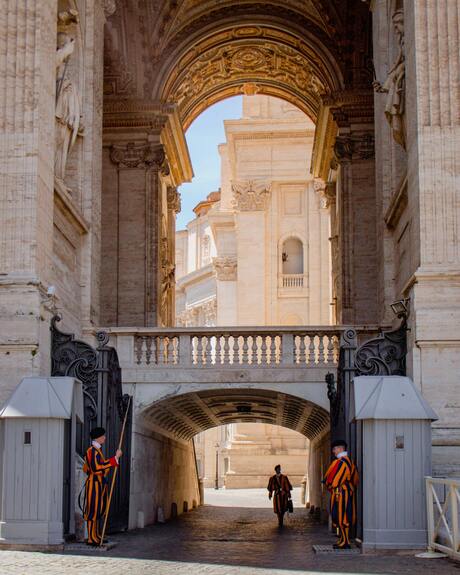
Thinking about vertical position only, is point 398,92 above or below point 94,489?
above

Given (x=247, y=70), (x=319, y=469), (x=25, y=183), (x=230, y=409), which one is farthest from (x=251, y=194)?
(x=25, y=183)

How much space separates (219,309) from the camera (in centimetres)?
6381

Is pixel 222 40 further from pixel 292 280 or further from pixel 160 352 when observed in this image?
pixel 292 280

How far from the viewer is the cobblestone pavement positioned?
41.9ft

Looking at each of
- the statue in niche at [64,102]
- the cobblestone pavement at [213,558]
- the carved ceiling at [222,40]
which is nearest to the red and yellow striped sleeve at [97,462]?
the cobblestone pavement at [213,558]

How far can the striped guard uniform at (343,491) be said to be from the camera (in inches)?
599

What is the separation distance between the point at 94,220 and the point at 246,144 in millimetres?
39290

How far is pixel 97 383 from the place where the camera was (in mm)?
17969

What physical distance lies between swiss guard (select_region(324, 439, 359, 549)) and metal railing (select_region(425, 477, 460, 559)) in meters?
1.22

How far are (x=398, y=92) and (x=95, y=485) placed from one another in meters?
9.20

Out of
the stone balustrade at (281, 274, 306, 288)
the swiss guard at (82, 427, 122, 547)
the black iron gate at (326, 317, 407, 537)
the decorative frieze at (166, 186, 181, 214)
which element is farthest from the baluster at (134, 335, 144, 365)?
the stone balustrade at (281, 274, 306, 288)

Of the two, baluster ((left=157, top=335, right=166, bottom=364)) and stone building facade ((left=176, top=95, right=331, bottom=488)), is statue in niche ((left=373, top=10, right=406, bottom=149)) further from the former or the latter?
stone building facade ((left=176, top=95, right=331, bottom=488))

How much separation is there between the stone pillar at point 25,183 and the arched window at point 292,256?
41281 mm

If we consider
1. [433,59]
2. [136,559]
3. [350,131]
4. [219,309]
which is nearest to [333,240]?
[350,131]
